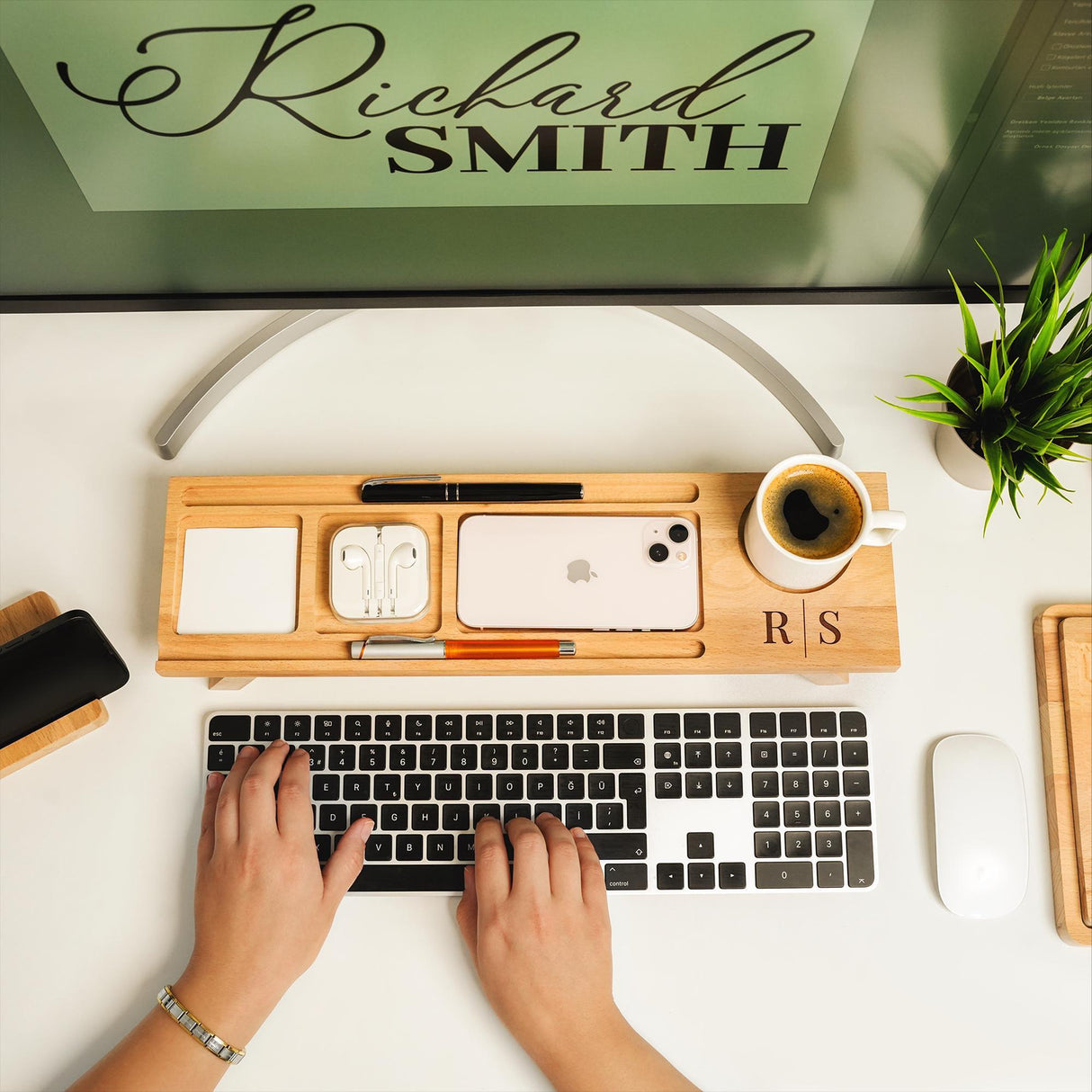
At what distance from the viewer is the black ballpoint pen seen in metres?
0.75

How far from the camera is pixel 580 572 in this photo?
29.7 inches

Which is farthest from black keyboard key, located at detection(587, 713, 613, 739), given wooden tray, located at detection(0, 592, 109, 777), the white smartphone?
wooden tray, located at detection(0, 592, 109, 777)

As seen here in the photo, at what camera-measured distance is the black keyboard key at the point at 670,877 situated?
771 mm

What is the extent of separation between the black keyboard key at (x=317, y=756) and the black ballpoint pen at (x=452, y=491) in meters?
0.24

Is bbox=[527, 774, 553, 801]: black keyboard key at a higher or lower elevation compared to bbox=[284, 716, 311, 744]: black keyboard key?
lower

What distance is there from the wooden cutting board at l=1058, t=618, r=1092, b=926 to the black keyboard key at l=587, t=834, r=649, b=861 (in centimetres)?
40

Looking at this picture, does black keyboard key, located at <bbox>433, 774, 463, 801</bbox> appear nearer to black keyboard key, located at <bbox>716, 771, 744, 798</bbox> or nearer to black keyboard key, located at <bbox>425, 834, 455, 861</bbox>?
black keyboard key, located at <bbox>425, 834, 455, 861</bbox>

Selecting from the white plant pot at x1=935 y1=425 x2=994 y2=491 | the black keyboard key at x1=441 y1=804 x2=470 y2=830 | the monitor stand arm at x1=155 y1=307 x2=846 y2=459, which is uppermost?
the monitor stand arm at x1=155 y1=307 x2=846 y2=459

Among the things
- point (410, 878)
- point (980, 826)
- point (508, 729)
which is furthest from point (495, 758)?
point (980, 826)

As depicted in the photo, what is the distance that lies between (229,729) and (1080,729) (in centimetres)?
81

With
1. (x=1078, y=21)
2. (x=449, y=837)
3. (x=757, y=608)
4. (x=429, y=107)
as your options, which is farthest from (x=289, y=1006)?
(x=1078, y=21)

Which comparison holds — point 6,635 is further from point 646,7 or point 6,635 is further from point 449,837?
point 646,7

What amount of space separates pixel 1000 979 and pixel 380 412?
81cm

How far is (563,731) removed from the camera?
798 millimetres
